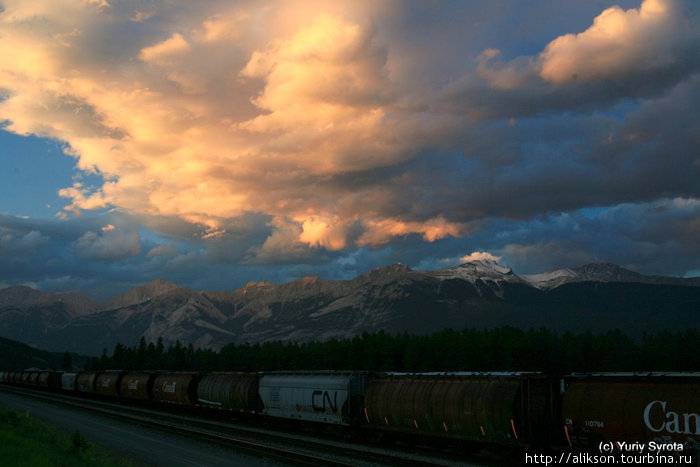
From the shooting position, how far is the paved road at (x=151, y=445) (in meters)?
32.0

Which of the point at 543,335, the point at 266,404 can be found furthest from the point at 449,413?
the point at 543,335

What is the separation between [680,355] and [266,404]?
9664 cm

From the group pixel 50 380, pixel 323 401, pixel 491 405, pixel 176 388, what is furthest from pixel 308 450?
pixel 50 380

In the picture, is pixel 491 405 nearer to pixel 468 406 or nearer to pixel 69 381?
pixel 468 406

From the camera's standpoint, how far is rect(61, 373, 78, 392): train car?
98431 millimetres

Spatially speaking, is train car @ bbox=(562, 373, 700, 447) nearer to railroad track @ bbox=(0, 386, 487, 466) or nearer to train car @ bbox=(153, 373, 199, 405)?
railroad track @ bbox=(0, 386, 487, 466)

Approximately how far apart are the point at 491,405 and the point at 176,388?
44.2 metres

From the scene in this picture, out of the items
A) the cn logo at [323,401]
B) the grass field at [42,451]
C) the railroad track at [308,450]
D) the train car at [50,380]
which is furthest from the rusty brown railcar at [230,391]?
the train car at [50,380]

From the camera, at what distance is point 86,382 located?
9206 centimetres

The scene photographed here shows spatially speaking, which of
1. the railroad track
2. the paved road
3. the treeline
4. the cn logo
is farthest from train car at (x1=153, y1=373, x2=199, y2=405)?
the treeline

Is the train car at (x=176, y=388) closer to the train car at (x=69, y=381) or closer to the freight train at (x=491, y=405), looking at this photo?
the freight train at (x=491, y=405)

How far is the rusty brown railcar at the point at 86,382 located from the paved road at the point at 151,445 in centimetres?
3361

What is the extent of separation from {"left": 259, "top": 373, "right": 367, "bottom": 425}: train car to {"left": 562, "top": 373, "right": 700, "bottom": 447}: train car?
672 inches

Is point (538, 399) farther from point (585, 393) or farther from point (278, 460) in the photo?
point (278, 460)
